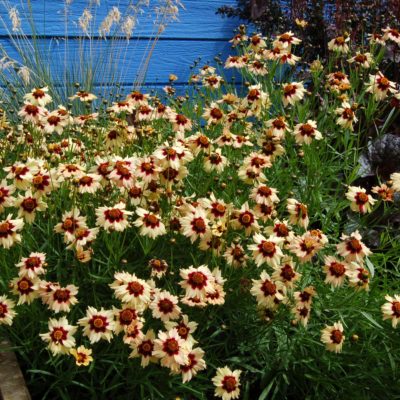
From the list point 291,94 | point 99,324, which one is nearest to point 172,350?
point 99,324

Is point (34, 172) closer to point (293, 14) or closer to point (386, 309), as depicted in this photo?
point (386, 309)

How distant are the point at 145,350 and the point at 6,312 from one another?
0.36 m

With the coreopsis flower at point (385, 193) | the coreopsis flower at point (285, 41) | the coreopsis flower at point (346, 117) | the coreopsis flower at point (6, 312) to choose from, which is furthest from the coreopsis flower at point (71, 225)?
the coreopsis flower at point (285, 41)

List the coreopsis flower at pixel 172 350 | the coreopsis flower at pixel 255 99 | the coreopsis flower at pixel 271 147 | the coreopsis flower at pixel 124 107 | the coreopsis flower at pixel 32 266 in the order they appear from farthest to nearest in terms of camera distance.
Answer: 1. the coreopsis flower at pixel 255 99
2. the coreopsis flower at pixel 124 107
3. the coreopsis flower at pixel 271 147
4. the coreopsis flower at pixel 32 266
5. the coreopsis flower at pixel 172 350

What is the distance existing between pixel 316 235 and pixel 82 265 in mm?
660

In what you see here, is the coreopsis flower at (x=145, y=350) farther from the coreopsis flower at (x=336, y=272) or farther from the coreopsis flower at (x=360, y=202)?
the coreopsis flower at (x=360, y=202)

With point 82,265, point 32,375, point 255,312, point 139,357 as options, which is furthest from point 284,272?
point 32,375

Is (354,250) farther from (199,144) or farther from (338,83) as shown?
(338,83)

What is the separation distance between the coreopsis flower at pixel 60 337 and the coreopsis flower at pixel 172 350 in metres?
0.21

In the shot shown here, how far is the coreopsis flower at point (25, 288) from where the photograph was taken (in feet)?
6.27

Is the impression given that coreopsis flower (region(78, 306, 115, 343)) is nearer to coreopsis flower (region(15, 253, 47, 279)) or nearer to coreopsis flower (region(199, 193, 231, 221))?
coreopsis flower (region(15, 253, 47, 279))

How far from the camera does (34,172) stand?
2.08m

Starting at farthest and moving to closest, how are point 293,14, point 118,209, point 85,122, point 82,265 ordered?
point 293,14 → point 85,122 → point 82,265 → point 118,209

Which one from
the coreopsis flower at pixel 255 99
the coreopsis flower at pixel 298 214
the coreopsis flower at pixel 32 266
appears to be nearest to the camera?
the coreopsis flower at pixel 32 266
